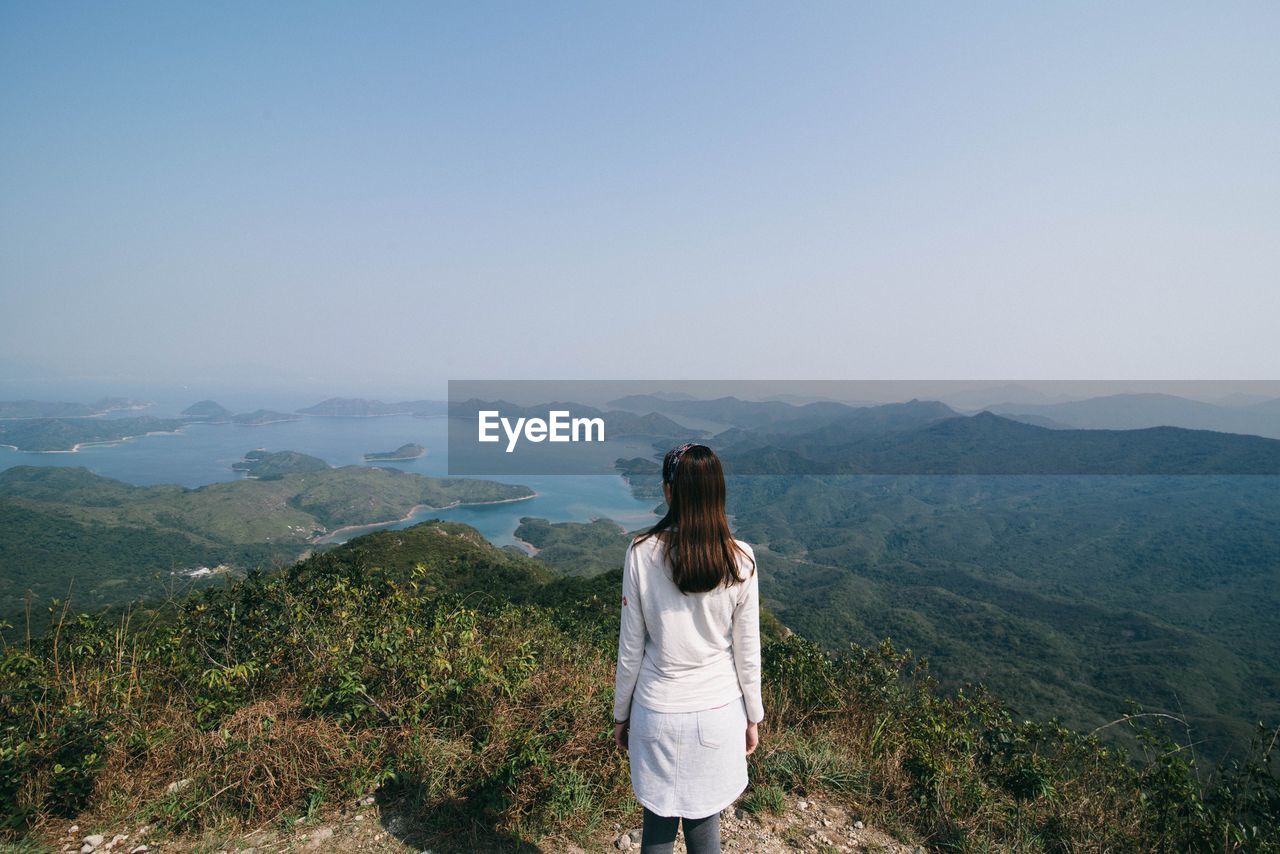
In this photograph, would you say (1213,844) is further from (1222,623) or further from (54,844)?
(1222,623)

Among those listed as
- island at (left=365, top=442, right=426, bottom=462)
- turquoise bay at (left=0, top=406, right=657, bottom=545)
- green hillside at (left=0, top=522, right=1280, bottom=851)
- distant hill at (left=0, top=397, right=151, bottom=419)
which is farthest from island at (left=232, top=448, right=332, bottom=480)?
green hillside at (left=0, top=522, right=1280, bottom=851)

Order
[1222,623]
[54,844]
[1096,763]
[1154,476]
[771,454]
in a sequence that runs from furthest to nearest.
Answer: [771,454]
[1154,476]
[1222,623]
[1096,763]
[54,844]

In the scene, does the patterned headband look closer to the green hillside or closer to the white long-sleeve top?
the white long-sleeve top

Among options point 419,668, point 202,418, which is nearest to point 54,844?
point 419,668

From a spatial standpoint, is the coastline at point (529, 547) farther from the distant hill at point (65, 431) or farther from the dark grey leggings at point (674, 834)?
the distant hill at point (65, 431)

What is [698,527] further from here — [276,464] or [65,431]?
[65,431]
